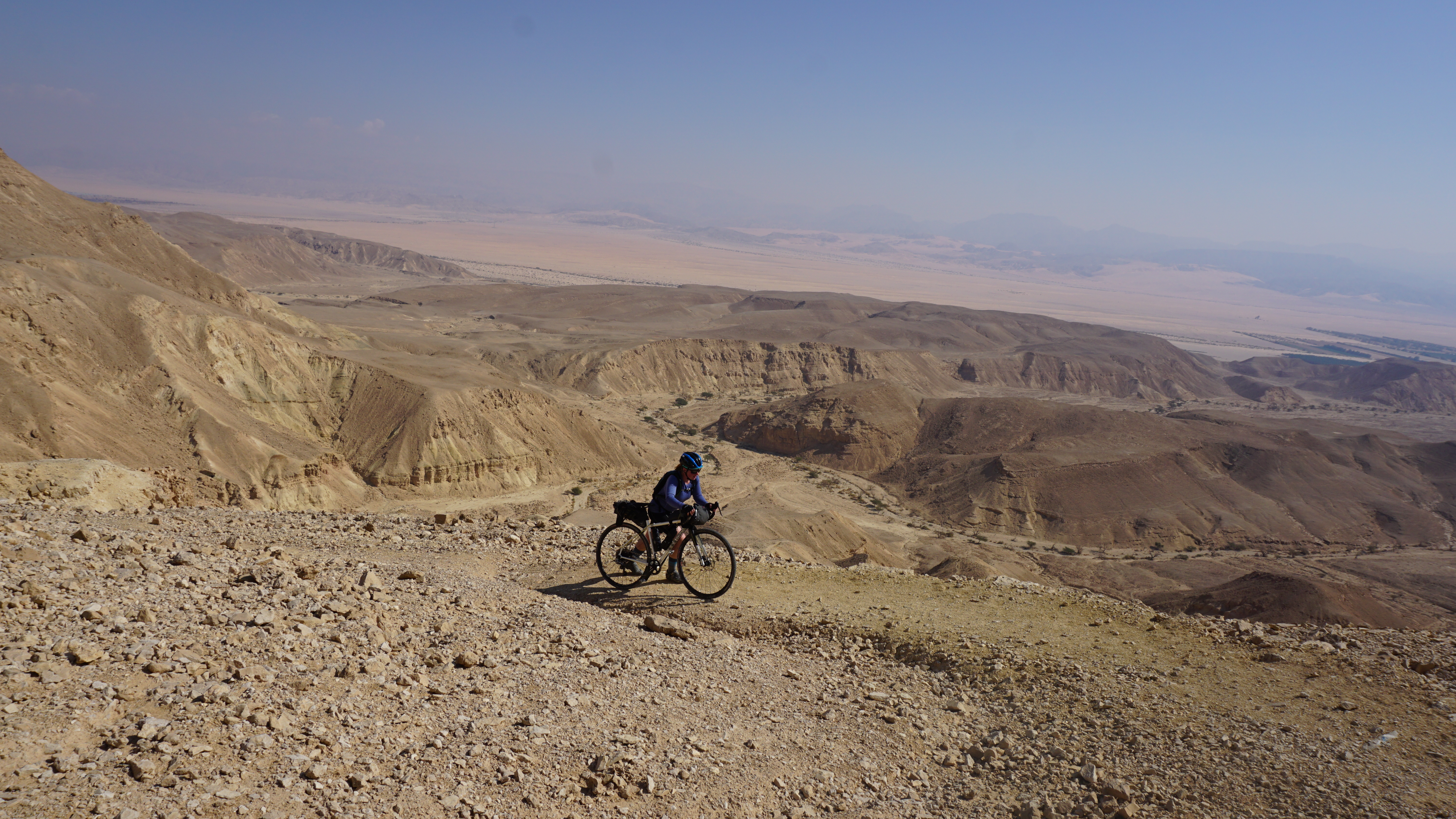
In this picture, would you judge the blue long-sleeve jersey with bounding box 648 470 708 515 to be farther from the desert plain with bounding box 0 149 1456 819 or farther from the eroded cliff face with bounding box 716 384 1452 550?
the eroded cliff face with bounding box 716 384 1452 550

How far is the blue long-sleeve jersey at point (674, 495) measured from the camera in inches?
381

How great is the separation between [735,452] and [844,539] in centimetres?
2170

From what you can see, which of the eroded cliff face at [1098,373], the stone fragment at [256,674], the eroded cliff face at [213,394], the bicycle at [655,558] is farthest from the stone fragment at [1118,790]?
the eroded cliff face at [1098,373]

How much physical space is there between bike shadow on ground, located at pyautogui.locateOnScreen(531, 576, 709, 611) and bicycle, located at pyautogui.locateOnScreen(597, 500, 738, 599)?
0.10 metres

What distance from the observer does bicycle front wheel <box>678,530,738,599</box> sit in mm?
9898

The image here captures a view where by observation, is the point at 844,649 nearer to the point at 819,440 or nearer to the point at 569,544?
the point at 569,544

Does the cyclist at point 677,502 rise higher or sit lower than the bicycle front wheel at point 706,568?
higher

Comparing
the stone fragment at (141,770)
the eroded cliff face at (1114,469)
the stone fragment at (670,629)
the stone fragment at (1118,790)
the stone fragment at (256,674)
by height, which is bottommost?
the eroded cliff face at (1114,469)

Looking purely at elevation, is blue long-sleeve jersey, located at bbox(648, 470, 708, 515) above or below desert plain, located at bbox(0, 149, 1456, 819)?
above

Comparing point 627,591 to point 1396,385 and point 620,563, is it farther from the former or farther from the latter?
point 1396,385

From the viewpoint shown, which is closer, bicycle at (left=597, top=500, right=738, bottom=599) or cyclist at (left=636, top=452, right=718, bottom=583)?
cyclist at (left=636, top=452, right=718, bottom=583)

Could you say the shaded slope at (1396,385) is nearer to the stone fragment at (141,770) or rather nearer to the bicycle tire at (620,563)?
the bicycle tire at (620,563)

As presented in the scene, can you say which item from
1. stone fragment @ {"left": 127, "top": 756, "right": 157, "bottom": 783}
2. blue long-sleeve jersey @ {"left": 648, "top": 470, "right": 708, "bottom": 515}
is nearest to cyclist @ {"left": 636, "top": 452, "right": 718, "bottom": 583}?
blue long-sleeve jersey @ {"left": 648, "top": 470, "right": 708, "bottom": 515}

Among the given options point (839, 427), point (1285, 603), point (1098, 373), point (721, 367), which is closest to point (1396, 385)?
point (1098, 373)
